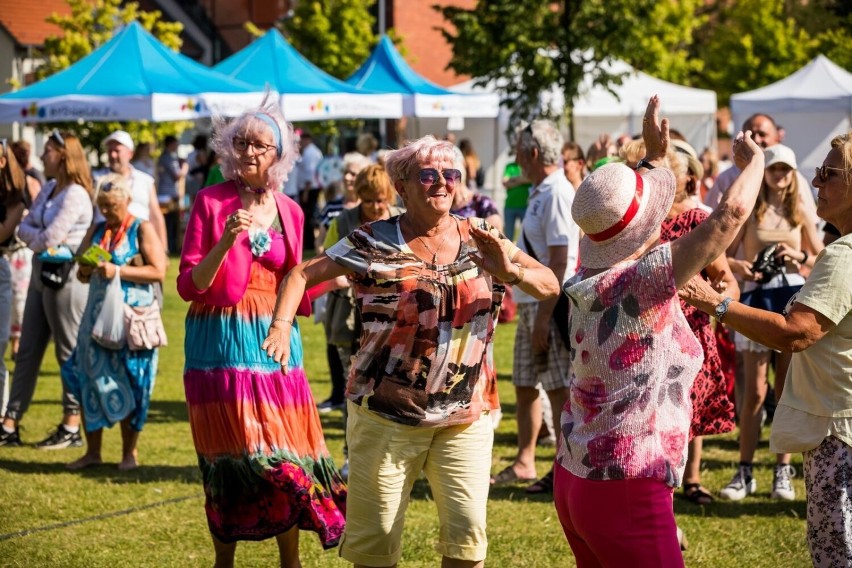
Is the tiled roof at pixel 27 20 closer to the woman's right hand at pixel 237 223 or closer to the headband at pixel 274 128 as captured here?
the headband at pixel 274 128

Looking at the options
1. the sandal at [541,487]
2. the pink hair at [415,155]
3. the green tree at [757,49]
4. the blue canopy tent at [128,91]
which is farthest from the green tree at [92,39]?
the pink hair at [415,155]

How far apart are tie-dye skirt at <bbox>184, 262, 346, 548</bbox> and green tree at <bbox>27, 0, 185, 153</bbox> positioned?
20.4m

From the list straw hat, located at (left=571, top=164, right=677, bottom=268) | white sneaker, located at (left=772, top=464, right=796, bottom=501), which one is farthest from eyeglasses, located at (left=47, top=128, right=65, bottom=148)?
straw hat, located at (left=571, top=164, right=677, bottom=268)

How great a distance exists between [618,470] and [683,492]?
3.77 metres

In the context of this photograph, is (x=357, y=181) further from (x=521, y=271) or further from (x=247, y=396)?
(x=521, y=271)

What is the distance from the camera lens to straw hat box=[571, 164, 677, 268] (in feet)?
11.3

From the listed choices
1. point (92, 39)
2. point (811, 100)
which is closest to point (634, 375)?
point (811, 100)

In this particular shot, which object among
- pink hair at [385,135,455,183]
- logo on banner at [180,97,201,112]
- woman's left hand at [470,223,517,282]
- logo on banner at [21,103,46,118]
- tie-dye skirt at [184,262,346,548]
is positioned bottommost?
tie-dye skirt at [184,262,346,548]

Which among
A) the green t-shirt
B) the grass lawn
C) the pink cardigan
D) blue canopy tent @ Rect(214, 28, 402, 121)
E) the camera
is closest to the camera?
the pink cardigan

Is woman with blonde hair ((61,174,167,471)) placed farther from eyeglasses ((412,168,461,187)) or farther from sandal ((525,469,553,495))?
eyeglasses ((412,168,461,187))

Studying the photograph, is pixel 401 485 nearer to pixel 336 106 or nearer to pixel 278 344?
pixel 278 344

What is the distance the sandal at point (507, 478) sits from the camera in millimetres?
7492

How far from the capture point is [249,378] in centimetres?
529

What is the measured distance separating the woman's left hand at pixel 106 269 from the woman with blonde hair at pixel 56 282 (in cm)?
101
